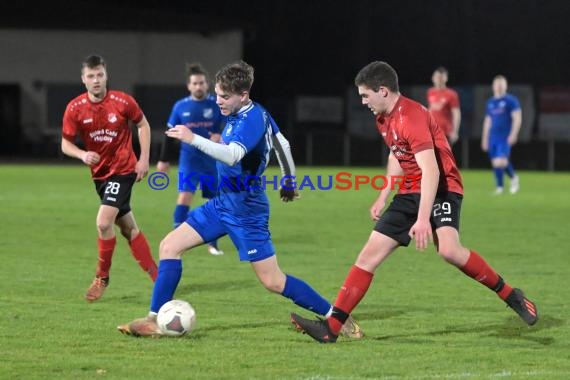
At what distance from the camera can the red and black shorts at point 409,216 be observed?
725 cm

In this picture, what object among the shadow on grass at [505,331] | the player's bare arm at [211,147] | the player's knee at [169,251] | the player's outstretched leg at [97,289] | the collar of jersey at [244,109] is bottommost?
the player's outstretched leg at [97,289]

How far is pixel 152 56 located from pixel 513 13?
510 inches

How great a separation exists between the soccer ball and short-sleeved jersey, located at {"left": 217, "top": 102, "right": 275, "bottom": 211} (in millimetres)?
678

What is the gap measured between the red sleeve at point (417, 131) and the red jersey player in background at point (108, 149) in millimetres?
2835

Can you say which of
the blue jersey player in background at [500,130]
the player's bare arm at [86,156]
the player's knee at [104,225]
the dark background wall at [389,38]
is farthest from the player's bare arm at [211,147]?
the dark background wall at [389,38]

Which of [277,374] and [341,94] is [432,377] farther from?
[341,94]

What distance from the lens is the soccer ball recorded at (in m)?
7.26

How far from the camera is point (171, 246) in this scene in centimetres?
738

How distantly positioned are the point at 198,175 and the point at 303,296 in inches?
206

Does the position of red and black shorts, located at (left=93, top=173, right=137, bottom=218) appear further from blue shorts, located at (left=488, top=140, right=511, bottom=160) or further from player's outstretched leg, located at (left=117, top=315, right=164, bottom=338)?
blue shorts, located at (left=488, top=140, right=511, bottom=160)

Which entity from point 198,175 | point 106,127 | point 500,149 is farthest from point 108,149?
point 500,149

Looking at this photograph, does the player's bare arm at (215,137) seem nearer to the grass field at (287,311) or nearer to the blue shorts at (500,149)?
the grass field at (287,311)

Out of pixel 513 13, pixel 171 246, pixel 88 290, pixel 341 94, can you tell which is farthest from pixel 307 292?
pixel 513 13

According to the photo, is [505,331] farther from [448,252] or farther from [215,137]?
[215,137]
